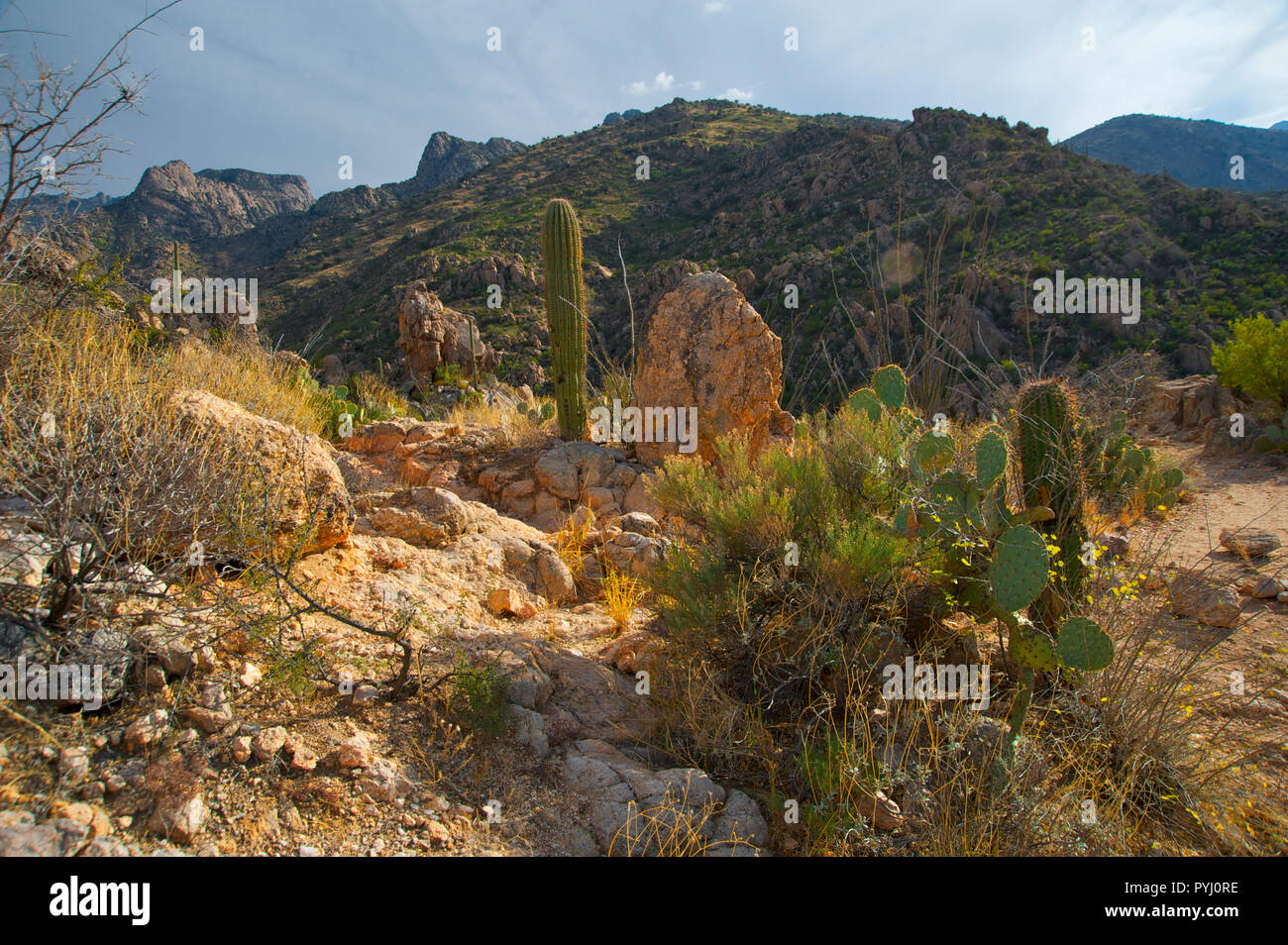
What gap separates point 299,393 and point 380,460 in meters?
1.00

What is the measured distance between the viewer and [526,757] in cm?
240

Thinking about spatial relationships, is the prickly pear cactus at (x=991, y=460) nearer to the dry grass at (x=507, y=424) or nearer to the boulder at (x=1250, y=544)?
the boulder at (x=1250, y=544)

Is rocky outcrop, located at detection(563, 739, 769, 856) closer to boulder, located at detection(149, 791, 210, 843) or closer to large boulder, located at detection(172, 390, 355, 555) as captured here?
boulder, located at detection(149, 791, 210, 843)

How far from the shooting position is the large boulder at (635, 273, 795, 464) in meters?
6.16

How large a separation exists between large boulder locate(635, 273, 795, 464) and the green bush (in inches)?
274

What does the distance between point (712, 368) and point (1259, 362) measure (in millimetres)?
7766

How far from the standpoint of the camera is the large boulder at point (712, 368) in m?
6.16

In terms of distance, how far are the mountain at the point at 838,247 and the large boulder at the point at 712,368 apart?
1296 mm

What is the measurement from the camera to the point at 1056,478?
3.14m
